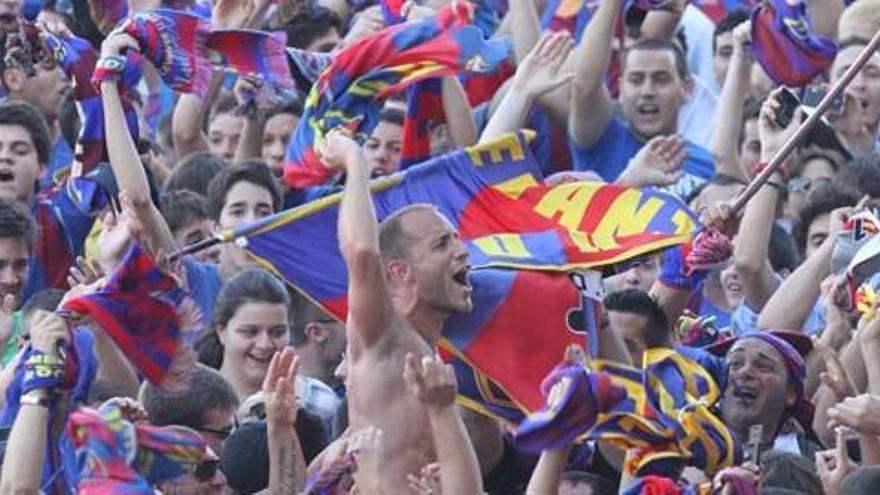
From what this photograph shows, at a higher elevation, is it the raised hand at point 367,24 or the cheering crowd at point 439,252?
the raised hand at point 367,24

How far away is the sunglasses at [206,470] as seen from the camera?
11.2 m

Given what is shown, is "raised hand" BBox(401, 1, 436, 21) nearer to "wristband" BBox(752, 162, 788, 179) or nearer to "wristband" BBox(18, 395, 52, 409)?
"wristband" BBox(752, 162, 788, 179)

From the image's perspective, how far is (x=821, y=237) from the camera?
46.6 feet

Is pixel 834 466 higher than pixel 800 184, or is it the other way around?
pixel 800 184

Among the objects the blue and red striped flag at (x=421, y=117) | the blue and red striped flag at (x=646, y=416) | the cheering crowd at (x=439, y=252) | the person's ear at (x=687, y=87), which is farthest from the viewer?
the person's ear at (x=687, y=87)

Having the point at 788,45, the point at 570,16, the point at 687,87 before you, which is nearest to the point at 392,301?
the point at 788,45

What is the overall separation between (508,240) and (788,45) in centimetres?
200

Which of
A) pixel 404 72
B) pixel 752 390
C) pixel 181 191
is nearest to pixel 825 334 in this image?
pixel 752 390

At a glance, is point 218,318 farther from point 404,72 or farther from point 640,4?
point 640,4

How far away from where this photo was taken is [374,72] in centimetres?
1297

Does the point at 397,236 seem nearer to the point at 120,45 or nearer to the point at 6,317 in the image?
the point at 120,45

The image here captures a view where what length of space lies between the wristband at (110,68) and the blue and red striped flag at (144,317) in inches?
66.1

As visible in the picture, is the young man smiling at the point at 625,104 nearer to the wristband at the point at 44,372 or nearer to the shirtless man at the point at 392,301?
the shirtless man at the point at 392,301

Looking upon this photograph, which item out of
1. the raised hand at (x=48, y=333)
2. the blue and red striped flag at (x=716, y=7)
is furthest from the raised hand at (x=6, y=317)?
the blue and red striped flag at (x=716, y=7)
